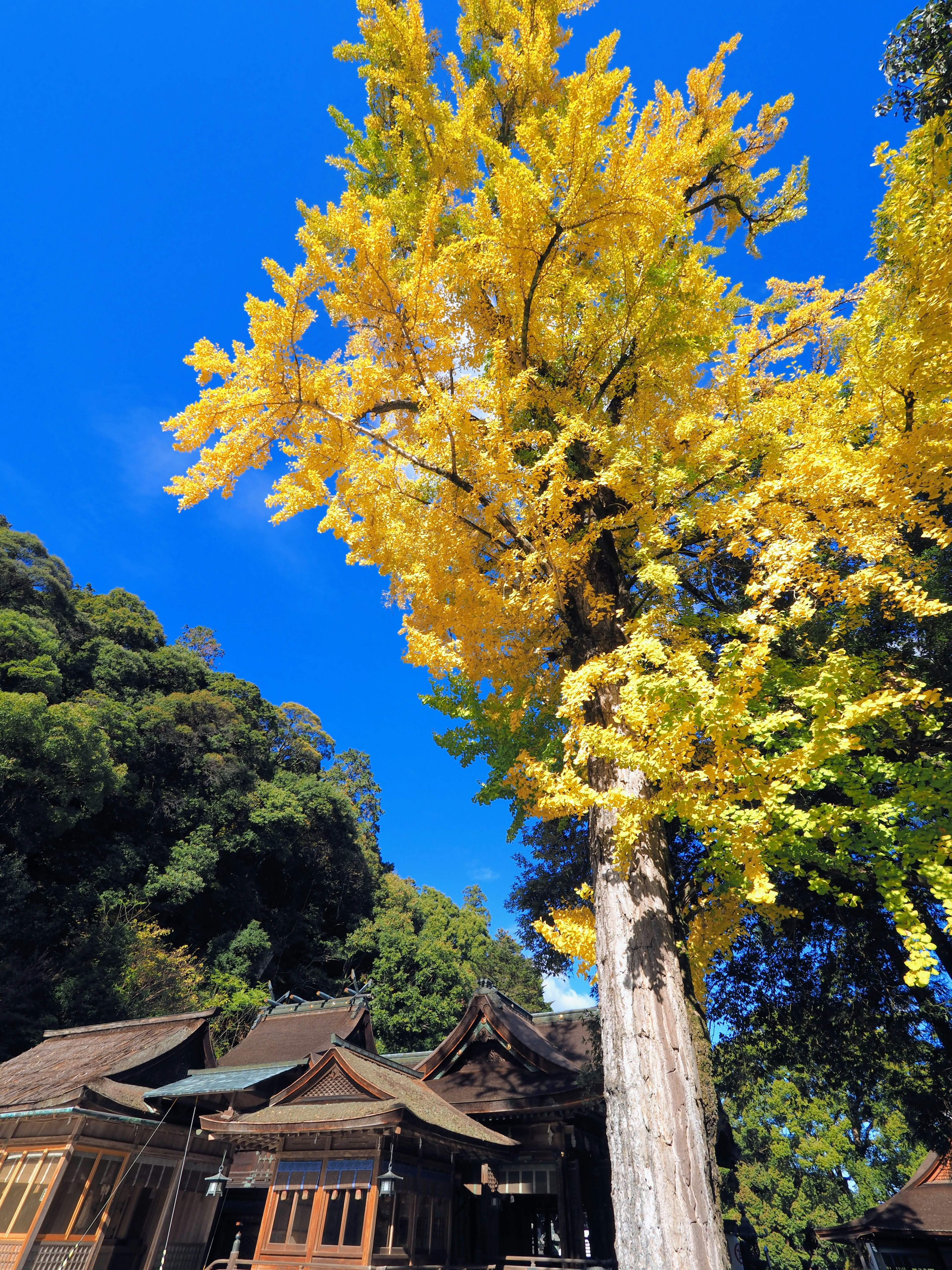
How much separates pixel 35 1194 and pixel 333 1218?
5.43 meters

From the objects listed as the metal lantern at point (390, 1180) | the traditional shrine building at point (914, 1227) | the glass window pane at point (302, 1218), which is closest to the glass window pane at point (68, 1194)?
the glass window pane at point (302, 1218)

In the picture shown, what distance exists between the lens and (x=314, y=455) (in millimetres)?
6215

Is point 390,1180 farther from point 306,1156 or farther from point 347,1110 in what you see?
point 306,1156

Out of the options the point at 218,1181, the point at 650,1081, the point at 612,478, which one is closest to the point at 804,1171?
the point at 218,1181

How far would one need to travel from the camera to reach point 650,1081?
3.82m

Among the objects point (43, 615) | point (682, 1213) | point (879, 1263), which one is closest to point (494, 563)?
point (682, 1213)

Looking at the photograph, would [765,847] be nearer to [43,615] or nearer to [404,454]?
[404,454]

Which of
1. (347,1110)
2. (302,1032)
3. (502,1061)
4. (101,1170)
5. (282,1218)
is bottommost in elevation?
(282,1218)

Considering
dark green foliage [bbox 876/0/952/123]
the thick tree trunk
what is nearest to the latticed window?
the thick tree trunk

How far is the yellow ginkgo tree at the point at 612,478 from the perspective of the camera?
3963mm

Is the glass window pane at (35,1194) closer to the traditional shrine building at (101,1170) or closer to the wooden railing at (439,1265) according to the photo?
the traditional shrine building at (101,1170)

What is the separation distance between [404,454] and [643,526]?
2.53 m

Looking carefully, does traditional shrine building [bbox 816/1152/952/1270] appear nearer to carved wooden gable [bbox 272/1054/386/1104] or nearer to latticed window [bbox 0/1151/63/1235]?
carved wooden gable [bbox 272/1054/386/1104]

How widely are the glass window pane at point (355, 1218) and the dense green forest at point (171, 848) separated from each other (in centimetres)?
568
